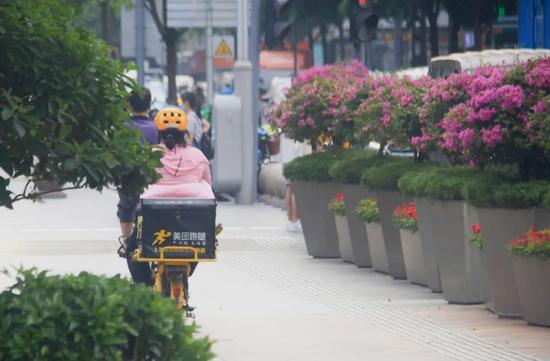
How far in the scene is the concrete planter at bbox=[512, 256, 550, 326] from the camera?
10836 mm

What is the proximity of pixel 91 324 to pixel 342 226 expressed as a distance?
1078cm

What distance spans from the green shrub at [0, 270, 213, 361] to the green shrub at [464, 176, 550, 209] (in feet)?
18.6

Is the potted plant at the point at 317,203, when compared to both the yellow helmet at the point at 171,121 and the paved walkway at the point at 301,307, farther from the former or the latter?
the yellow helmet at the point at 171,121

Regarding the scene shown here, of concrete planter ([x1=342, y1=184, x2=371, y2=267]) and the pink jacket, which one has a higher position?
the pink jacket

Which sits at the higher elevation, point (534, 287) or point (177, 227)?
point (177, 227)

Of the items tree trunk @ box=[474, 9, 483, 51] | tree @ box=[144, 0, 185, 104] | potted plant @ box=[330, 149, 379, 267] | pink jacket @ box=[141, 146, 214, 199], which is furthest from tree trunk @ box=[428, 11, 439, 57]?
pink jacket @ box=[141, 146, 214, 199]

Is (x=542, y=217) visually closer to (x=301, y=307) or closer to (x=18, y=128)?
(x=301, y=307)

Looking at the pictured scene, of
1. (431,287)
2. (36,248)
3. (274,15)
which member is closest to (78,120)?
(431,287)

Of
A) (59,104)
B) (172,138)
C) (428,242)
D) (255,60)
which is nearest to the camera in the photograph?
(59,104)

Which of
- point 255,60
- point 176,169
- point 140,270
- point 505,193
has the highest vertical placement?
point 255,60

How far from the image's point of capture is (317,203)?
17.1 m

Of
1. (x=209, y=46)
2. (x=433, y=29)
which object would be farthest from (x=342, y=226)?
(x=433, y=29)

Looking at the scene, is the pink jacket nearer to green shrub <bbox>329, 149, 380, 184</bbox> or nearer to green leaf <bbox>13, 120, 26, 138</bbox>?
green shrub <bbox>329, 149, 380, 184</bbox>

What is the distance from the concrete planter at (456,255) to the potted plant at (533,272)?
1373mm
